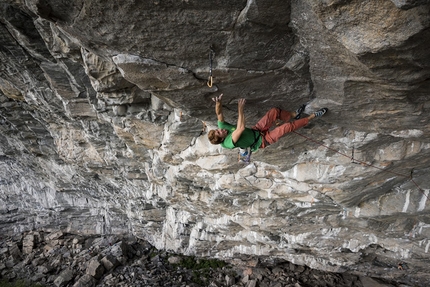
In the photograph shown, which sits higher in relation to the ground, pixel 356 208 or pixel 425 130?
pixel 425 130

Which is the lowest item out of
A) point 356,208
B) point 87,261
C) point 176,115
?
point 87,261

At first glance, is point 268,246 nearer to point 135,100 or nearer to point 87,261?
point 135,100

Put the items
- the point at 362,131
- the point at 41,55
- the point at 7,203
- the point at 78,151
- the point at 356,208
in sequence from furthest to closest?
the point at 7,203 → the point at 78,151 → the point at 356,208 → the point at 41,55 → the point at 362,131

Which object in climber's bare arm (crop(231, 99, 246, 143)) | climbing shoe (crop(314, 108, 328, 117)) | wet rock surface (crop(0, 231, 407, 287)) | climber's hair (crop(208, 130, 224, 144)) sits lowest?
wet rock surface (crop(0, 231, 407, 287))

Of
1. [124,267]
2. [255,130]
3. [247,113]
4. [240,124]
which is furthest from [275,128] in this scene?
[124,267]

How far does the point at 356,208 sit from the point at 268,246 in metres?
5.15

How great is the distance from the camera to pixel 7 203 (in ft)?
58.7

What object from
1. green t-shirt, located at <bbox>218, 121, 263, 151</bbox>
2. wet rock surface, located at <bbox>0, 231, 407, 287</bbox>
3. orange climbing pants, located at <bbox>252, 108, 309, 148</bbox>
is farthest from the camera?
wet rock surface, located at <bbox>0, 231, 407, 287</bbox>

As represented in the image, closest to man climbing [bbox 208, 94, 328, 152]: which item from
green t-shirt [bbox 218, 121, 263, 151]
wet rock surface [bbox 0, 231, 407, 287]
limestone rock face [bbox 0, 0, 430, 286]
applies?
green t-shirt [bbox 218, 121, 263, 151]

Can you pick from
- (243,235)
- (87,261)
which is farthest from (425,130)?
(87,261)

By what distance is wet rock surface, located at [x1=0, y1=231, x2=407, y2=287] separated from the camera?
43.4 ft

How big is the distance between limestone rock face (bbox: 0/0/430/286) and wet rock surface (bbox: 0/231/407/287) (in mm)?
1143

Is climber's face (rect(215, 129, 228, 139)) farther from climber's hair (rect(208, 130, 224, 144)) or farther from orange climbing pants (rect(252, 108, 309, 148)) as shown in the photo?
orange climbing pants (rect(252, 108, 309, 148))

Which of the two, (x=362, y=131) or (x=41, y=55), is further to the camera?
(x=41, y=55)
